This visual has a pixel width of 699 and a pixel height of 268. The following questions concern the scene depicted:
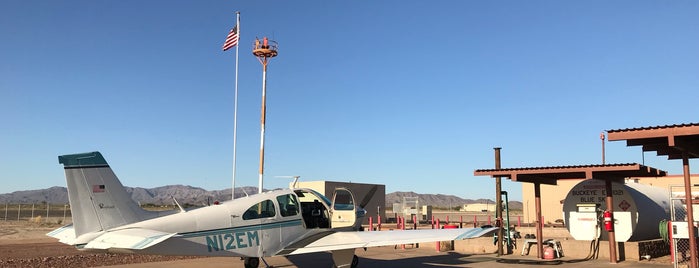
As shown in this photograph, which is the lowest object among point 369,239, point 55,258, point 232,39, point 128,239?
point 55,258

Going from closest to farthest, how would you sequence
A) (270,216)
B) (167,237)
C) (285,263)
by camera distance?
(167,237)
(270,216)
(285,263)

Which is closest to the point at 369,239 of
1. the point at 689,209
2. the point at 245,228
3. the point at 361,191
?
the point at 245,228

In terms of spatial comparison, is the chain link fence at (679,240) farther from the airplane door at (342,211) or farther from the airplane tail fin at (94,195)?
the airplane tail fin at (94,195)

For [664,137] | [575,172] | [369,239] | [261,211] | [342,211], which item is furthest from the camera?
[575,172]

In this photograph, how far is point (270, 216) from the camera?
1233 centimetres

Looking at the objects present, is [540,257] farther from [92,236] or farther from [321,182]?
[321,182]

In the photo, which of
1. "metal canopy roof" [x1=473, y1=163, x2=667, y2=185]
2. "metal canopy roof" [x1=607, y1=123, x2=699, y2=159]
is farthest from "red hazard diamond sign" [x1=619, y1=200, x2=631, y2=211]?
"metal canopy roof" [x1=607, y1=123, x2=699, y2=159]

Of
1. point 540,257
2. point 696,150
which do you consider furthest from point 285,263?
point 696,150

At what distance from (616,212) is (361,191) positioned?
23914 mm

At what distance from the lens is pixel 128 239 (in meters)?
9.88

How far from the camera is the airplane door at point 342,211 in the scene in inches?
542

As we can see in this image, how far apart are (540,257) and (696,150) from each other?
6.46m

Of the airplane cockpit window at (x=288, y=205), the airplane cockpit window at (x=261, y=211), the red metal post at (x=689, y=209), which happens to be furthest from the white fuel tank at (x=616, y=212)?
the airplane cockpit window at (x=261, y=211)

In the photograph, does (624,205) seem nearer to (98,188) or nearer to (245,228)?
(245,228)
